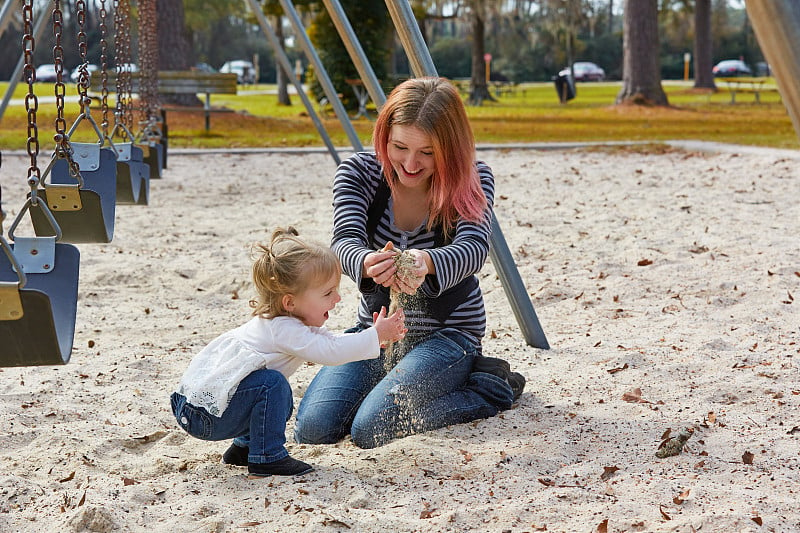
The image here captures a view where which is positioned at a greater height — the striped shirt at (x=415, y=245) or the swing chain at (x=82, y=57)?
the swing chain at (x=82, y=57)

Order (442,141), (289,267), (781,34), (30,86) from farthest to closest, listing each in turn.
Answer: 1. (442,141)
2. (289,267)
3. (30,86)
4. (781,34)

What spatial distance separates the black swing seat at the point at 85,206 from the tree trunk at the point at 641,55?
56.5ft

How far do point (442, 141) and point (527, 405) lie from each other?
37.4 inches

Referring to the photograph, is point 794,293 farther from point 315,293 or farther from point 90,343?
point 90,343

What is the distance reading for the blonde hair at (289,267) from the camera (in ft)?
8.13

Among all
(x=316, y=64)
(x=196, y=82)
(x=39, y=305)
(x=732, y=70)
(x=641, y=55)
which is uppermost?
(x=732, y=70)

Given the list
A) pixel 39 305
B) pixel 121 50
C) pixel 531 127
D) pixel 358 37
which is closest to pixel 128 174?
pixel 121 50

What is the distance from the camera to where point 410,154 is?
2842 mm

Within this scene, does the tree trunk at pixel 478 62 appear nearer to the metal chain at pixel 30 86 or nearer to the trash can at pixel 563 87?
the trash can at pixel 563 87

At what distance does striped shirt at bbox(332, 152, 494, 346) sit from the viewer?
2818mm

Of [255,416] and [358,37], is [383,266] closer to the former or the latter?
[255,416]

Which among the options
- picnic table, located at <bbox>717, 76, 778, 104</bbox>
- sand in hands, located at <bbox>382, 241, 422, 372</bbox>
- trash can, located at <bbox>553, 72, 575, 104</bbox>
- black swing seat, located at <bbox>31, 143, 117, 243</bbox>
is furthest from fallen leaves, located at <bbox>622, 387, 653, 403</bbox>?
trash can, located at <bbox>553, 72, 575, 104</bbox>

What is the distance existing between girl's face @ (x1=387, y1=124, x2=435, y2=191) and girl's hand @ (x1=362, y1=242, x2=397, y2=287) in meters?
0.30

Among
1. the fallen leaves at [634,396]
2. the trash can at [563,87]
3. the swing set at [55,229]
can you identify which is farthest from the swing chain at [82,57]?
the trash can at [563,87]
